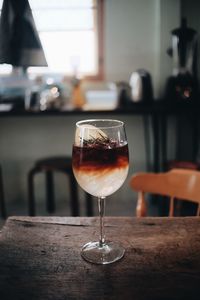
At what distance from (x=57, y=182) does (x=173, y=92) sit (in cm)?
151

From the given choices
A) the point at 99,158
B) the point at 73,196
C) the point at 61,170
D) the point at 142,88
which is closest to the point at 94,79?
the point at 142,88

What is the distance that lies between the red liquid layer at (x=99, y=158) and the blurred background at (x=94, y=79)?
215 centimetres

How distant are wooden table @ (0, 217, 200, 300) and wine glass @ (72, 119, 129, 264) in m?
0.04

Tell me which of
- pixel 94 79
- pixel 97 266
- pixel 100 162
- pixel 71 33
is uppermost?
pixel 71 33

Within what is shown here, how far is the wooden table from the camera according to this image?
72cm

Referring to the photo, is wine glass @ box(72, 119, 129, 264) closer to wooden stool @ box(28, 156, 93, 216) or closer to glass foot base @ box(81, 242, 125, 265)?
glass foot base @ box(81, 242, 125, 265)

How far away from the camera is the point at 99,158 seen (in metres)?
0.80

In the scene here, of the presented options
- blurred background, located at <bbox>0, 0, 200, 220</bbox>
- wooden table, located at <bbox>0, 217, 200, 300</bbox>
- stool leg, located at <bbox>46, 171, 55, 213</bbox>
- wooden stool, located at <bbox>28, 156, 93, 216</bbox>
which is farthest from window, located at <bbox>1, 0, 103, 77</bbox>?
wooden table, located at <bbox>0, 217, 200, 300</bbox>

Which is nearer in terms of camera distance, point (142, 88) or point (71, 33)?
point (142, 88)

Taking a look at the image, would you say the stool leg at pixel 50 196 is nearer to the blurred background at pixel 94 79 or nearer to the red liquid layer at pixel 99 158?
the blurred background at pixel 94 79

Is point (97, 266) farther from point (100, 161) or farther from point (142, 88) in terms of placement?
point (142, 88)

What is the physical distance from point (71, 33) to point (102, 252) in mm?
3092

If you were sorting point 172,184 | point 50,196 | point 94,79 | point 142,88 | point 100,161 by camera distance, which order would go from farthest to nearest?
point 94,79, point 50,196, point 142,88, point 172,184, point 100,161

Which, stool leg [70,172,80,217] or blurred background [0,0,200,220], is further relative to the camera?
blurred background [0,0,200,220]
